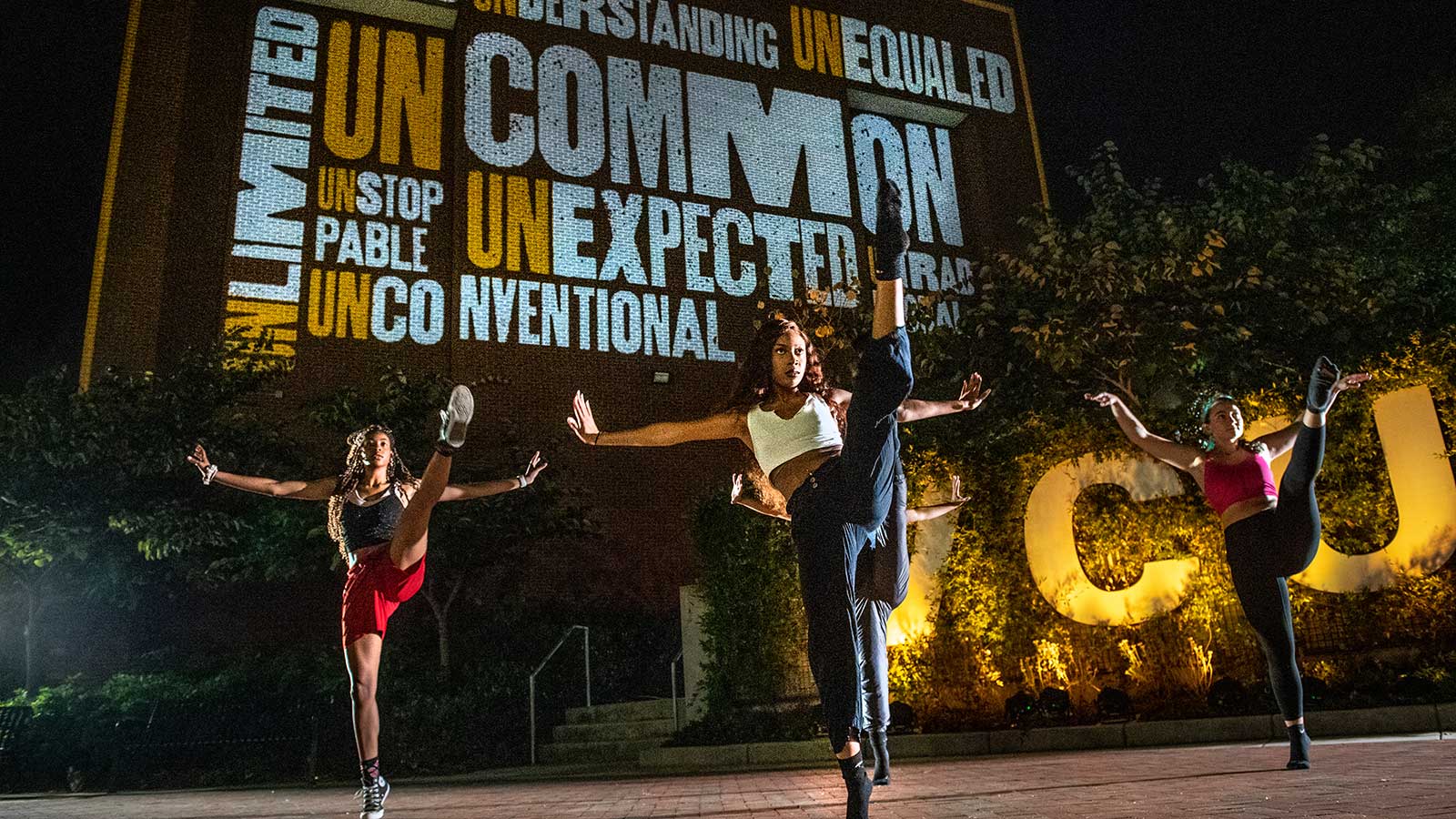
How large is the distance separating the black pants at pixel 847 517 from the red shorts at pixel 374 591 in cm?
214

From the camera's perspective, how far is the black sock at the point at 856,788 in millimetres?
2582

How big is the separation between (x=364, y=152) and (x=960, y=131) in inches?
447

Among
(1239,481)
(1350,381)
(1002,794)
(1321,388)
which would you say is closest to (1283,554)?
(1239,481)

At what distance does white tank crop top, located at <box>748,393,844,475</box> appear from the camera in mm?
2938

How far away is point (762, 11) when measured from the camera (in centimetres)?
1823

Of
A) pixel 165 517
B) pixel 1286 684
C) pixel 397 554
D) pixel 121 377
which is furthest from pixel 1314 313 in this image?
pixel 121 377

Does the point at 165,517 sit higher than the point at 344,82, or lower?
lower

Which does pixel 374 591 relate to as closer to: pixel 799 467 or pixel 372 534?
pixel 372 534

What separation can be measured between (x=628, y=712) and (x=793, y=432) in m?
7.46

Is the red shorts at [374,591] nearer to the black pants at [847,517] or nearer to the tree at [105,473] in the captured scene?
the black pants at [847,517]

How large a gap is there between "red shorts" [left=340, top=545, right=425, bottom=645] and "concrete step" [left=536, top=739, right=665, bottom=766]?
5048 millimetres

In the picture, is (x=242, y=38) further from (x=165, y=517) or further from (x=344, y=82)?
(x=165, y=517)

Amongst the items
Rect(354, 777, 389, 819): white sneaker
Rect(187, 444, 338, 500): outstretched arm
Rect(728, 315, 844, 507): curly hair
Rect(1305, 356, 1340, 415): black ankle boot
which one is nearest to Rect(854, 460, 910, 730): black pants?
Rect(728, 315, 844, 507): curly hair

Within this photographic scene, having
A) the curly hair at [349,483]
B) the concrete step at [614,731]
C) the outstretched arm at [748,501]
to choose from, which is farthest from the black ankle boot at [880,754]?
the concrete step at [614,731]
